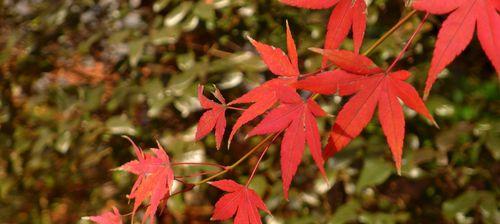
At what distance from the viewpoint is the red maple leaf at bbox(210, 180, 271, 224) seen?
0.84 meters

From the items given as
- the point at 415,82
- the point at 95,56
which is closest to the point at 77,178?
the point at 95,56

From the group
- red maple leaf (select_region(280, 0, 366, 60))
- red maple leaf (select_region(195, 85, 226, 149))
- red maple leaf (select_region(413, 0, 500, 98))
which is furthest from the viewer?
red maple leaf (select_region(195, 85, 226, 149))

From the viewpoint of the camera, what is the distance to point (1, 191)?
2.13m

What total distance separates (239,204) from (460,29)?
371mm

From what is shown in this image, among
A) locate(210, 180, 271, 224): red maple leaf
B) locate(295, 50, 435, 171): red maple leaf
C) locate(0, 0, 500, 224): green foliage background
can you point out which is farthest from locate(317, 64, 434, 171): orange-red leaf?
locate(0, 0, 500, 224): green foliage background

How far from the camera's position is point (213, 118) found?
0.90 meters

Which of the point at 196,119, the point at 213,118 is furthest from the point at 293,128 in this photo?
the point at 196,119

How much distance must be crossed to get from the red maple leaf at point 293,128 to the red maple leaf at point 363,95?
0.10ft

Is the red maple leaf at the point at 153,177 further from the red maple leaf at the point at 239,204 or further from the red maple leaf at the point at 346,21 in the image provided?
the red maple leaf at the point at 346,21

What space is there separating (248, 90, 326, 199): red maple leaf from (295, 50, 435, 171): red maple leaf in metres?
0.03

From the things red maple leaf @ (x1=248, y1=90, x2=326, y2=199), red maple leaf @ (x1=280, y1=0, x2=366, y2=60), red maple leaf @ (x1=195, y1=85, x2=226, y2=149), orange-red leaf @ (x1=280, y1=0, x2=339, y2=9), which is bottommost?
red maple leaf @ (x1=195, y1=85, x2=226, y2=149)

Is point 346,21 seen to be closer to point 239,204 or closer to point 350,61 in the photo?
point 350,61

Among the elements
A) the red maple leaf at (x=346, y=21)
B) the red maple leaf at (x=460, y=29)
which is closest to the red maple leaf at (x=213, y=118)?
the red maple leaf at (x=346, y=21)

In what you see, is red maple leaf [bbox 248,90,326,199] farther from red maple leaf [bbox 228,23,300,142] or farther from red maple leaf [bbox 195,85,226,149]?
red maple leaf [bbox 195,85,226,149]
